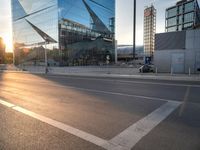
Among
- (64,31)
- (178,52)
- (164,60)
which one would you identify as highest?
(64,31)

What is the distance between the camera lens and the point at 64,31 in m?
60.7

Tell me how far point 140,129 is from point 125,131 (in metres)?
0.41

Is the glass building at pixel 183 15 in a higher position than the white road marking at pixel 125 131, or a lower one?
higher

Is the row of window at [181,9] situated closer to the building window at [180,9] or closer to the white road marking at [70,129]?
the building window at [180,9]

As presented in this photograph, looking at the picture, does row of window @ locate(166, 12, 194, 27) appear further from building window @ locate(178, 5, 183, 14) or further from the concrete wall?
the concrete wall

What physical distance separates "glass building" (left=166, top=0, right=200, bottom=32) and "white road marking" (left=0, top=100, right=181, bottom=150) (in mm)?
85106

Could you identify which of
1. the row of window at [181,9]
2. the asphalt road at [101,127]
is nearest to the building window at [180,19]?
the row of window at [181,9]

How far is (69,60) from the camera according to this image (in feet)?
202

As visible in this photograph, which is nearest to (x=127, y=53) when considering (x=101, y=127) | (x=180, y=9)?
(x=180, y=9)

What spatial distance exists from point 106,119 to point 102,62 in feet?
229

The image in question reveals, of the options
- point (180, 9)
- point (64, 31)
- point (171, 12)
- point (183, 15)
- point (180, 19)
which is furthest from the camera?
point (171, 12)

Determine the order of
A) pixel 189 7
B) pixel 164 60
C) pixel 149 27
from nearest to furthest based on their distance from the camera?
1. pixel 164 60
2. pixel 189 7
3. pixel 149 27

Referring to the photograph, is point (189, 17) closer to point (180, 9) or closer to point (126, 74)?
point (180, 9)

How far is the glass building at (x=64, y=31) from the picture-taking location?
→ 60094 millimetres
